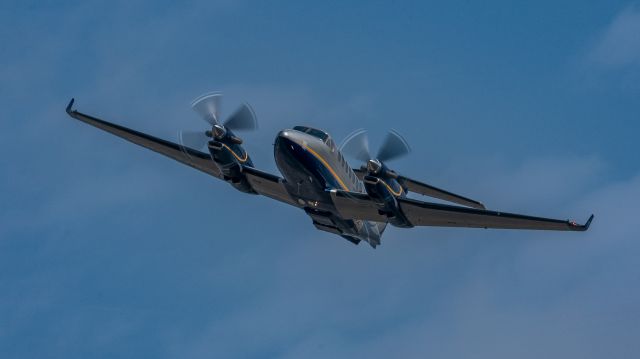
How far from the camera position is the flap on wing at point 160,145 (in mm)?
34125

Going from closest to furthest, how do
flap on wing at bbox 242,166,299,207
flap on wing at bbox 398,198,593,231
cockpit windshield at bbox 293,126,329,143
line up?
flap on wing at bbox 398,198,593,231 → cockpit windshield at bbox 293,126,329,143 → flap on wing at bbox 242,166,299,207

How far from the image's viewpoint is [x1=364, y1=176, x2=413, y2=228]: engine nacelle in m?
30.7

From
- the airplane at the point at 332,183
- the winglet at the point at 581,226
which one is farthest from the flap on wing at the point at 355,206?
the winglet at the point at 581,226

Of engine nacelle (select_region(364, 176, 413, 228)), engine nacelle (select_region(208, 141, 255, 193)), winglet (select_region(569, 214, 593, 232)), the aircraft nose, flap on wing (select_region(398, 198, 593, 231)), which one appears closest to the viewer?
winglet (select_region(569, 214, 593, 232))

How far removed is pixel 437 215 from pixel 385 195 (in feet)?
7.00

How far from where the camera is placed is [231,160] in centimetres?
3278

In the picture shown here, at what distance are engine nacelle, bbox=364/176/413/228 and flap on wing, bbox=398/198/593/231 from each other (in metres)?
0.27

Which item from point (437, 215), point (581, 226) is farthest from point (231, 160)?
point (581, 226)

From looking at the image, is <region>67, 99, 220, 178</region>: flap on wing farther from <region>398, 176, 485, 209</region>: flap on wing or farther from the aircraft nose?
<region>398, 176, 485, 209</region>: flap on wing

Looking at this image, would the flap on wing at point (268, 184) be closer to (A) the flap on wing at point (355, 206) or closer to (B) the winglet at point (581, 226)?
(A) the flap on wing at point (355, 206)

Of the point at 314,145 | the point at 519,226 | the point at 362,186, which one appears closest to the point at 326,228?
the point at 362,186

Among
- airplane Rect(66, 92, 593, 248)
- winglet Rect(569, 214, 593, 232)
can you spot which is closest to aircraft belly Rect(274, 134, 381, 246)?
airplane Rect(66, 92, 593, 248)

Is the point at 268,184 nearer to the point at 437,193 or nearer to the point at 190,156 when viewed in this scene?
the point at 190,156

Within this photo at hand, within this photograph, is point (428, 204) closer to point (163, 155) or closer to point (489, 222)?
point (489, 222)
